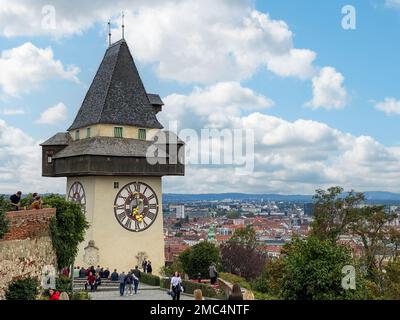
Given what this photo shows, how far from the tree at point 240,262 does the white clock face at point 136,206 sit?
20.7m

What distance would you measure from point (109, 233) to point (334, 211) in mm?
13960

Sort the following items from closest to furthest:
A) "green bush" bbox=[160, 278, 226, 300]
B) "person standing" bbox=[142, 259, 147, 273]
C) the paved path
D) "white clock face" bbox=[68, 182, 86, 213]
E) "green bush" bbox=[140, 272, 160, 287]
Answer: "green bush" bbox=[160, 278, 226, 300] → the paved path → "green bush" bbox=[140, 272, 160, 287] → "person standing" bbox=[142, 259, 147, 273] → "white clock face" bbox=[68, 182, 86, 213]

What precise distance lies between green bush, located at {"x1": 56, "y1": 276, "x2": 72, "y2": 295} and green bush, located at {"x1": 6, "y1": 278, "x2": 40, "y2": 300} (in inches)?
85.6

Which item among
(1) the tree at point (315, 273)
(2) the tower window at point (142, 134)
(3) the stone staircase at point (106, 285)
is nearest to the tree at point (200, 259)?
(3) the stone staircase at point (106, 285)

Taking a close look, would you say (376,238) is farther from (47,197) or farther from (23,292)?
(23,292)

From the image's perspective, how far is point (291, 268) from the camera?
21.2 meters

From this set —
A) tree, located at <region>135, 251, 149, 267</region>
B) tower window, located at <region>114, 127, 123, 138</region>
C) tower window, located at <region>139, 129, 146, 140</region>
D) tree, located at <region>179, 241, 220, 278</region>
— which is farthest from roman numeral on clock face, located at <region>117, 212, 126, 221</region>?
tree, located at <region>179, 241, 220, 278</region>

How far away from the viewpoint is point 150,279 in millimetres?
30391

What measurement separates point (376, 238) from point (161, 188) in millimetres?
13887

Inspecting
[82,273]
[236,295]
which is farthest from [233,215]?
[236,295]

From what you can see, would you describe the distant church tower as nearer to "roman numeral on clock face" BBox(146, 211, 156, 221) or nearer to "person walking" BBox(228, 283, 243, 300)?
"roman numeral on clock face" BBox(146, 211, 156, 221)

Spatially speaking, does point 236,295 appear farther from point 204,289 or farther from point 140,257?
point 140,257

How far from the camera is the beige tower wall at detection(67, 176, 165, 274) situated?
33812 mm

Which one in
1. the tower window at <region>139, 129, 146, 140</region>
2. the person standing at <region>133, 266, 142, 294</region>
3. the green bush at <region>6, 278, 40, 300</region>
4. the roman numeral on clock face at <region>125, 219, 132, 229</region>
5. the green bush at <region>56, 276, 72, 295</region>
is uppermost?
the tower window at <region>139, 129, 146, 140</region>
